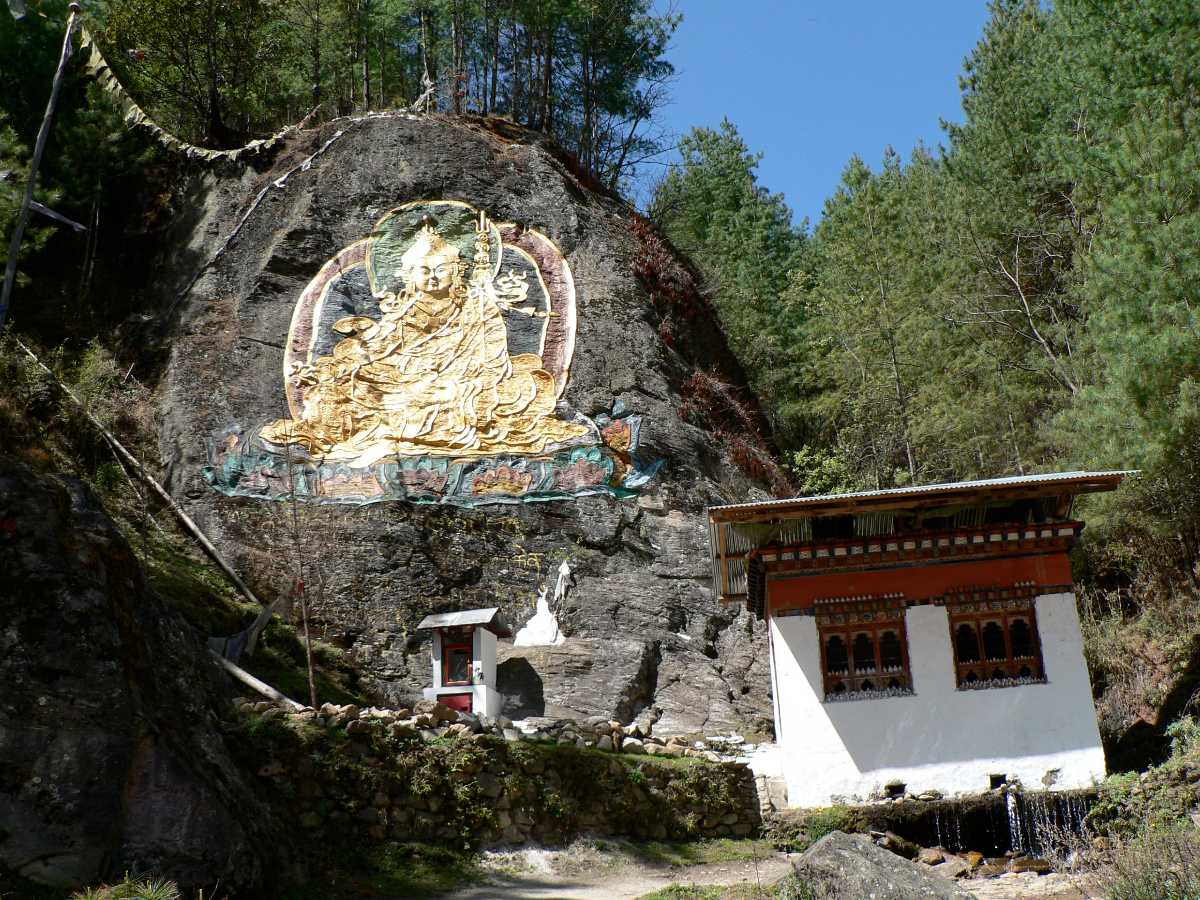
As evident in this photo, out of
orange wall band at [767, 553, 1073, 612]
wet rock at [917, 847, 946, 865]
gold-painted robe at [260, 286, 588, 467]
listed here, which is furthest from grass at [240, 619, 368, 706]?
wet rock at [917, 847, 946, 865]

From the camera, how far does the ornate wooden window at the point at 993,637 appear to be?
483 inches

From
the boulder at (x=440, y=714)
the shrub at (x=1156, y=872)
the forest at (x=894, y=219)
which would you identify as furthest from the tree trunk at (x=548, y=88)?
the shrub at (x=1156, y=872)

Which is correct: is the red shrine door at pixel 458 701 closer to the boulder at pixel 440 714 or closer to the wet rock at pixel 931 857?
the boulder at pixel 440 714

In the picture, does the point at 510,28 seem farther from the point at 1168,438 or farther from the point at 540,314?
the point at 1168,438

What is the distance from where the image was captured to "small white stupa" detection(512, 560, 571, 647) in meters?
17.2

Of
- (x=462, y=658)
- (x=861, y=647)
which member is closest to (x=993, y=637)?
(x=861, y=647)

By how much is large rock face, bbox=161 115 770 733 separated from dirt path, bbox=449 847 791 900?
4.55m

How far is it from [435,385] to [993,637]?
11121 millimetres

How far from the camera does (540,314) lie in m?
21.0

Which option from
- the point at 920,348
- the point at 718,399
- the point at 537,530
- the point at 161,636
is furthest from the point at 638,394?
the point at 161,636

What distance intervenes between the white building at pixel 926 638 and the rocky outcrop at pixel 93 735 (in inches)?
238

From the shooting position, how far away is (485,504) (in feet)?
62.2

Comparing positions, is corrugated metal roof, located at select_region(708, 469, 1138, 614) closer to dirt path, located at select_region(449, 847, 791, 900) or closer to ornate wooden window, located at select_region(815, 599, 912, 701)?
ornate wooden window, located at select_region(815, 599, 912, 701)

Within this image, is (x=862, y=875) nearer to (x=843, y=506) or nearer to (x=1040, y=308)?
(x=843, y=506)
